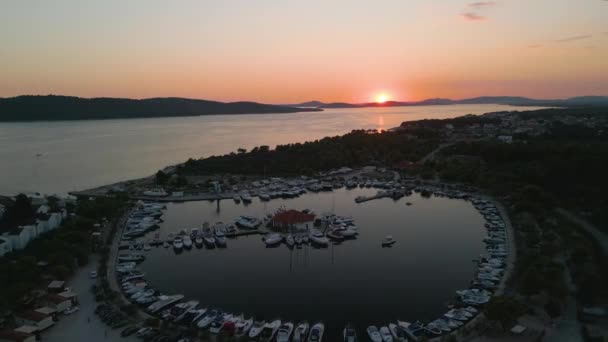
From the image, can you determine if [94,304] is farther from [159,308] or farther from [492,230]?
[492,230]

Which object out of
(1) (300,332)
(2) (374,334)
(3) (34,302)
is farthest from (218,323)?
(3) (34,302)

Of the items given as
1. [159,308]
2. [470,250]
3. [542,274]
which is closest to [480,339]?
[542,274]

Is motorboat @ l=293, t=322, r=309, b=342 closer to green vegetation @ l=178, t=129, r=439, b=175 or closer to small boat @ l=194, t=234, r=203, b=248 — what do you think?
small boat @ l=194, t=234, r=203, b=248

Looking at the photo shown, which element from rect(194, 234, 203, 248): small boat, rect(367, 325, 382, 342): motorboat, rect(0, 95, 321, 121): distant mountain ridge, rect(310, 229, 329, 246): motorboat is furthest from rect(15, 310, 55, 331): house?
rect(0, 95, 321, 121): distant mountain ridge

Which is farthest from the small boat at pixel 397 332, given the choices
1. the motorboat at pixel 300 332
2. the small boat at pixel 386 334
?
the motorboat at pixel 300 332

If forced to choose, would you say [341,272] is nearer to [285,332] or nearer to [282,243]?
[282,243]

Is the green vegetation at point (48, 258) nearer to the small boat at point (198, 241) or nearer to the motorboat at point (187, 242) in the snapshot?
the motorboat at point (187, 242)
